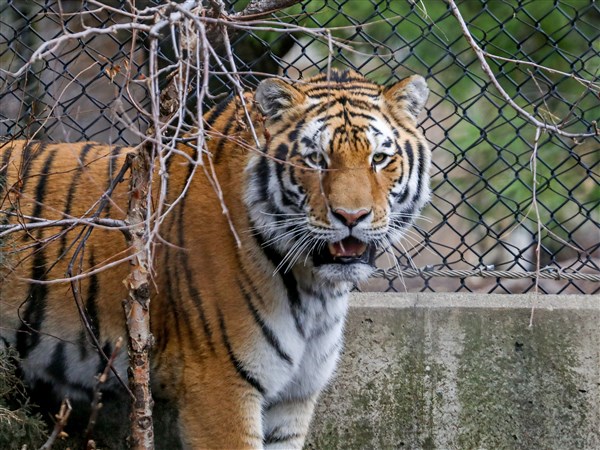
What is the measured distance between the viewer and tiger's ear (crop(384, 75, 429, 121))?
3523mm

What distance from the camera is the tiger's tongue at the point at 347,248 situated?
327 centimetres

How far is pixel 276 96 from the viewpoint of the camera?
11.3 feet

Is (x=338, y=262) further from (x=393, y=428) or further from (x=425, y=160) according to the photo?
(x=393, y=428)

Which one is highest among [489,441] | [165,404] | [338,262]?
[338,262]

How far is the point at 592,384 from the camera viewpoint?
4.06 metres

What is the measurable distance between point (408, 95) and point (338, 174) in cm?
56

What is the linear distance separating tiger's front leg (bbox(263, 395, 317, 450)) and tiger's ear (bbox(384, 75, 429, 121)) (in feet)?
3.99

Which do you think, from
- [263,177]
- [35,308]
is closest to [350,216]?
[263,177]

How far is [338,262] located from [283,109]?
24.2 inches

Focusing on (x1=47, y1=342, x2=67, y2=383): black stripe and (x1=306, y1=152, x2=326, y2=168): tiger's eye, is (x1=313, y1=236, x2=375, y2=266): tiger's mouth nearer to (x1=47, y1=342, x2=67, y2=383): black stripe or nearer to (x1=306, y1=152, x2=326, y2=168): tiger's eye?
(x1=306, y1=152, x2=326, y2=168): tiger's eye

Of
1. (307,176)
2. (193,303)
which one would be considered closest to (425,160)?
(307,176)

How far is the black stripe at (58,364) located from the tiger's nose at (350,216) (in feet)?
4.30

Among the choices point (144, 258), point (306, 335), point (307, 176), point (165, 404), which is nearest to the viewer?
point (144, 258)

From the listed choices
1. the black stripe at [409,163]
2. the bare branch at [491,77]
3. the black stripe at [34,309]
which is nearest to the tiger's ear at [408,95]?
the black stripe at [409,163]
